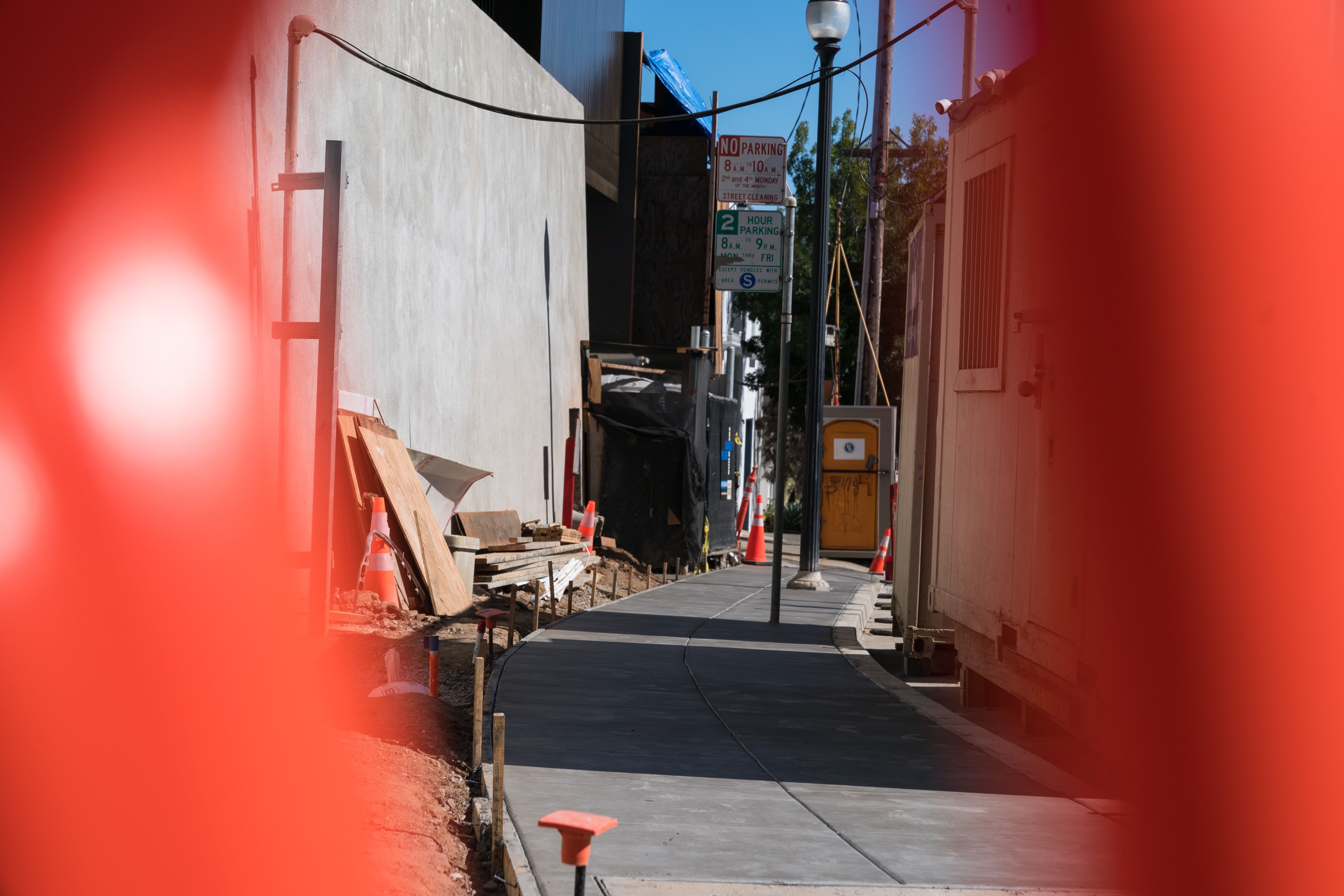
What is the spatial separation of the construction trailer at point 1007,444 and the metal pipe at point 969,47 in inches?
117

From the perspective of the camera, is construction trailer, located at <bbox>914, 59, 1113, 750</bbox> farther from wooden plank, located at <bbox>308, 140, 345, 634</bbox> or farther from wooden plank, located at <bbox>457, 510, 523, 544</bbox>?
wooden plank, located at <bbox>457, 510, 523, 544</bbox>

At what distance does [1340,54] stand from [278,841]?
4.73 metres

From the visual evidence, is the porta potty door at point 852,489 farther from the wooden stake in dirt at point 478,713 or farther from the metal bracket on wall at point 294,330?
the wooden stake in dirt at point 478,713

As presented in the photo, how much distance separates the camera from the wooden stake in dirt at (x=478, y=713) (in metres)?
6.19

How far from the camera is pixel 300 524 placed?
34.0ft

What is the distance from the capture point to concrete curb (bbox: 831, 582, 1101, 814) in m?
6.66

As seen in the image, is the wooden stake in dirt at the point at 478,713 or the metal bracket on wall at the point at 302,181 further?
the metal bracket on wall at the point at 302,181

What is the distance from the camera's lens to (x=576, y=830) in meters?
3.58

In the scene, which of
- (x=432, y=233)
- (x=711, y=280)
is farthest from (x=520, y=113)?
(x=711, y=280)

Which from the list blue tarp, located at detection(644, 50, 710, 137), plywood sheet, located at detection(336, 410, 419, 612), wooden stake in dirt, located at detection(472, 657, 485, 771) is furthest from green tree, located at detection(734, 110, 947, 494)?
wooden stake in dirt, located at detection(472, 657, 485, 771)

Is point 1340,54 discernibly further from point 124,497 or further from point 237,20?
point 237,20

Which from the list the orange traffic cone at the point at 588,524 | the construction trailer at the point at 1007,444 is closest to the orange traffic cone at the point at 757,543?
the orange traffic cone at the point at 588,524

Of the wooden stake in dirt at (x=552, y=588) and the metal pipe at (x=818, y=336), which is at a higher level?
the metal pipe at (x=818, y=336)

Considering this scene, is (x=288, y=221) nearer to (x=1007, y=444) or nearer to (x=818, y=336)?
(x=1007, y=444)
